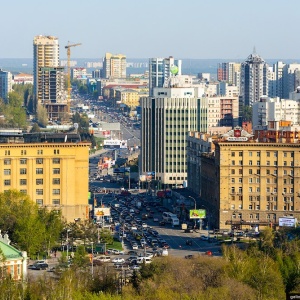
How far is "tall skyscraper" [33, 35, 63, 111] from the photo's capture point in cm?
18888

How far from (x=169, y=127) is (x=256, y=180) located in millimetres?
26564

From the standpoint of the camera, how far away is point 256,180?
81.2 m

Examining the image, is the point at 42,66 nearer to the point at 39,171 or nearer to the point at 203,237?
the point at 39,171

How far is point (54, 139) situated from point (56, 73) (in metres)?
109

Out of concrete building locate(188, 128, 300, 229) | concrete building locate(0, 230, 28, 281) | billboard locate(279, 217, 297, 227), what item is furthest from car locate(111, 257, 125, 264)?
concrete building locate(188, 128, 300, 229)

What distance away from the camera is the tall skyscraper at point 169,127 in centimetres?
10694

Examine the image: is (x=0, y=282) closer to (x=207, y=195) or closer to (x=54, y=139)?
(x=54, y=139)

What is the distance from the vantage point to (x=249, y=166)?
81125 millimetres

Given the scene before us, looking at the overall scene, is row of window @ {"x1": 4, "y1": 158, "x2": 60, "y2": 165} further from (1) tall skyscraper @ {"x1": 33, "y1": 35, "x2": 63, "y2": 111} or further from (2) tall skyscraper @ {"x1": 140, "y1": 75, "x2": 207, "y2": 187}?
(1) tall skyscraper @ {"x1": 33, "y1": 35, "x2": 63, "y2": 111}

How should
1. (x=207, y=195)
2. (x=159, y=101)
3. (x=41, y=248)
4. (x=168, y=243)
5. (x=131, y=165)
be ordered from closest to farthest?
(x=41, y=248) → (x=168, y=243) → (x=207, y=195) → (x=159, y=101) → (x=131, y=165)

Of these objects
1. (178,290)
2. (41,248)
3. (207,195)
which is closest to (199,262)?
(178,290)

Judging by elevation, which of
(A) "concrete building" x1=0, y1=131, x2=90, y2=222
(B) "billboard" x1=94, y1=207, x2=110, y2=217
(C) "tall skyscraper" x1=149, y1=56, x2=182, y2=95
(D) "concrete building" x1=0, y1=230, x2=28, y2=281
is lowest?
(B) "billboard" x1=94, y1=207, x2=110, y2=217

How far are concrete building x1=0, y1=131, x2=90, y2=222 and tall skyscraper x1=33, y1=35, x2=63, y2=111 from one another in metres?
107

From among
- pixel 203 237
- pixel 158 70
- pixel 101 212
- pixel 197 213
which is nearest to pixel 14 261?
pixel 203 237
